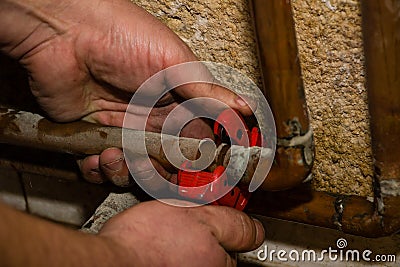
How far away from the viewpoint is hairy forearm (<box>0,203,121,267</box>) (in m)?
0.53

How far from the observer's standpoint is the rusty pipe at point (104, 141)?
773 millimetres

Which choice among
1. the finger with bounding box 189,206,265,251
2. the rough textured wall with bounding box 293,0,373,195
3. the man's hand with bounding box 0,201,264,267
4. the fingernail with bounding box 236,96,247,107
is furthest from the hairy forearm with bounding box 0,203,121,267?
the rough textured wall with bounding box 293,0,373,195

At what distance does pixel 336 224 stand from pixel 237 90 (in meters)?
0.26

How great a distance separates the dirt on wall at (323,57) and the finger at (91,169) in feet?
0.79

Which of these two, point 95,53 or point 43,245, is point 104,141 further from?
point 43,245

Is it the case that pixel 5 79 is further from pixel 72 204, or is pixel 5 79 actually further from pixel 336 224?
pixel 336 224

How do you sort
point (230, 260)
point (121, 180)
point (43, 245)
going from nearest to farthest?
point (43, 245)
point (230, 260)
point (121, 180)

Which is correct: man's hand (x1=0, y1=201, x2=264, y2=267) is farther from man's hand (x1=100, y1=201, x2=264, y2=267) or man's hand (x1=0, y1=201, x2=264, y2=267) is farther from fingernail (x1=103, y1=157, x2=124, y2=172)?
fingernail (x1=103, y1=157, x2=124, y2=172)

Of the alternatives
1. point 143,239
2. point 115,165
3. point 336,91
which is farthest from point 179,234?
point 336,91

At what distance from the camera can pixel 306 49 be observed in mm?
848

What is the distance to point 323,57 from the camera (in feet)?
2.77

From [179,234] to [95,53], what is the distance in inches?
12.6

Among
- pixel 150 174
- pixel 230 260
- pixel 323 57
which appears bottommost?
pixel 230 260

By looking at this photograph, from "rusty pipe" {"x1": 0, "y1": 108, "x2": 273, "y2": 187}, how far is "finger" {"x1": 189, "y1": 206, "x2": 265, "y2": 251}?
6cm
